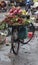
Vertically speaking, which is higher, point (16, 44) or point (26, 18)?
point (26, 18)

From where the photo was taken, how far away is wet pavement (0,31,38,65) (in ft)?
24.9

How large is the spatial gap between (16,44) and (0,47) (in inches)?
34.3

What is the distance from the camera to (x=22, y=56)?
8.20 meters

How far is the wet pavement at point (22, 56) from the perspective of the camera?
7.59 meters

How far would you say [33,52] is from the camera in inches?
343

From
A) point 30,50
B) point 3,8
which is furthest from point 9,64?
point 3,8

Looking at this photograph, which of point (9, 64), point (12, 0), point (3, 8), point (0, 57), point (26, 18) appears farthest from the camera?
point (12, 0)

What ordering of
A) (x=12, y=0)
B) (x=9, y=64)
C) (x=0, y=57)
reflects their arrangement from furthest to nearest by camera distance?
1. (x=12, y=0)
2. (x=0, y=57)
3. (x=9, y=64)

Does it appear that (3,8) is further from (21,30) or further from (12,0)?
(21,30)

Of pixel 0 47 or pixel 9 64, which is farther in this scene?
pixel 0 47

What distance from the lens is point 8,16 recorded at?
820cm

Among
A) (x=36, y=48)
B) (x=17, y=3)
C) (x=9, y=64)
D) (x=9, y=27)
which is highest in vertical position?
(x=9, y=27)

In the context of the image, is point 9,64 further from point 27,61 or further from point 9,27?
point 9,27

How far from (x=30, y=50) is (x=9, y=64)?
1765mm
